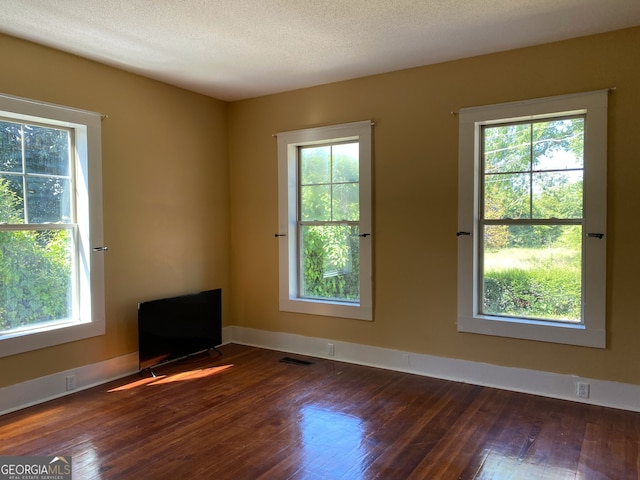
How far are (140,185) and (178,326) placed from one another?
134 centimetres

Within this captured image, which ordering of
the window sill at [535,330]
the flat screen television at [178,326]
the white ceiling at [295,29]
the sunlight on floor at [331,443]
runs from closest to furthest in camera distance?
the sunlight on floor at [331,443]
the white ceiling at [295,29]
the window sill at [535,330]
the flat screen television at [178,326]

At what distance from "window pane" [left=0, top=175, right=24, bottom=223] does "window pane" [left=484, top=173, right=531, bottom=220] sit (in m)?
3.60

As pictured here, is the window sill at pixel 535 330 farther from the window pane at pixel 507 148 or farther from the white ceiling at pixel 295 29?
the white ceiling at pixel 295 29

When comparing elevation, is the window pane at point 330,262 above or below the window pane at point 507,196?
below

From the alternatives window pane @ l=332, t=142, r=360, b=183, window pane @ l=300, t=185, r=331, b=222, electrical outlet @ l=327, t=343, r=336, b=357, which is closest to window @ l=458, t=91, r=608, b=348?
window pane @ l=332, t=142, r=360, b=183

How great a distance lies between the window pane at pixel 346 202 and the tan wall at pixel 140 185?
132 centimetres

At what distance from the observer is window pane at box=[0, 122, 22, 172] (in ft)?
11.0

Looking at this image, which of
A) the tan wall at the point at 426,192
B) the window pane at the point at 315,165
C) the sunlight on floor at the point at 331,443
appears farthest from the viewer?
the window pane at the point at 315,165

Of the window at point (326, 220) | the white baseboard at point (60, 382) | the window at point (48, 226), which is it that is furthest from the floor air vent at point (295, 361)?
the window at point (48, 226)

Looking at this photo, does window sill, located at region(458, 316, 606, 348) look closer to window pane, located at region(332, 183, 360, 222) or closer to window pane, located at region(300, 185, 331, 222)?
window pane, located at region(332, 183, 360, 222)

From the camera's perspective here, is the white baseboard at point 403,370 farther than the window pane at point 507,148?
No

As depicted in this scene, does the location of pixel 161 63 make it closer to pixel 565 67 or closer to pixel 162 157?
pixel 162 157

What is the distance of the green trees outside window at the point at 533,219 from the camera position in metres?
3.50

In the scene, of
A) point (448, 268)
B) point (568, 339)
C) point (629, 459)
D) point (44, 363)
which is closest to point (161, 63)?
point (44, 363)
